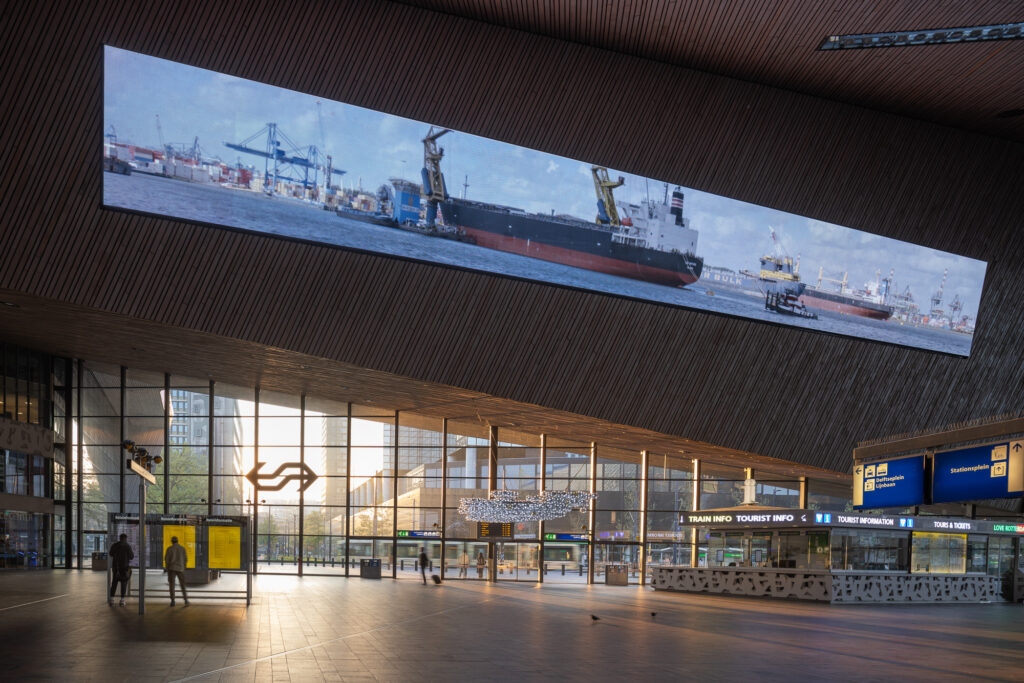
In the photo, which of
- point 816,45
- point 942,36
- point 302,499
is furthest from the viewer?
point 302,499

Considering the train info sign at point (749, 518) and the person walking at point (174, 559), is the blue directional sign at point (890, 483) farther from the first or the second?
the person walking at point (174, 559)

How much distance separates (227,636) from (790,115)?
16.5 metres

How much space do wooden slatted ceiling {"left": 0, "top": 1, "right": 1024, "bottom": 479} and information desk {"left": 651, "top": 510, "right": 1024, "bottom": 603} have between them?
2567 millimetres

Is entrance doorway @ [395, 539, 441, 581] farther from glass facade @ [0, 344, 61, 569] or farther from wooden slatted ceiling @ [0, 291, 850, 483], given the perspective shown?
glass facade @ [0, 344, 61, 569]

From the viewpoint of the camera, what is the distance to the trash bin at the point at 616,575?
32188mm

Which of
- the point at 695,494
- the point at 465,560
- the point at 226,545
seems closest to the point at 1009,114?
the point at 695,494

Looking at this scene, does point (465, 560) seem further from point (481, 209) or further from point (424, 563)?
point (481, 209)

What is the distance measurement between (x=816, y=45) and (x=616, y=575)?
63.0 feet

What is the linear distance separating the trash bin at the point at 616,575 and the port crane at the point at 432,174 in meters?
15.8

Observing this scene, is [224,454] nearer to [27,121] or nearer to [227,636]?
[27,121]

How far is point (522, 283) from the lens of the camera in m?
22.1

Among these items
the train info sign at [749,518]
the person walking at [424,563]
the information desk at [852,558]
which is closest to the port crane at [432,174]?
the train info sign at [749,518]

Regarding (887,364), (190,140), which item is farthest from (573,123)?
(887,364)

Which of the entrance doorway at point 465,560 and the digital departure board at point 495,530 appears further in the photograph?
the entrance doorway at point 465,560
